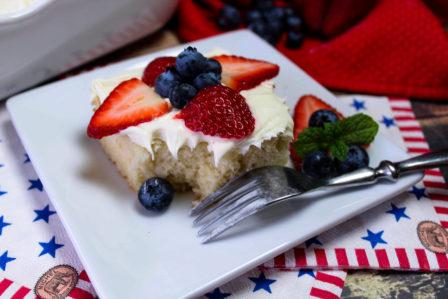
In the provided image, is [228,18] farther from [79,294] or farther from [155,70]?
[79,294]

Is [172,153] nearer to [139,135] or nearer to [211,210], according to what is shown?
[139,135]

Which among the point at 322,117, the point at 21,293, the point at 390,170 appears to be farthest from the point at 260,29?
the point at 21,293

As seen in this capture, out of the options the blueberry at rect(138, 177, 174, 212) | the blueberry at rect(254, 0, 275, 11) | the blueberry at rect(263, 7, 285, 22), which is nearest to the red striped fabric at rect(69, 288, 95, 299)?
the blueberry at rect(138, 177, 174, 212)

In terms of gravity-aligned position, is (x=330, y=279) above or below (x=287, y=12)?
below

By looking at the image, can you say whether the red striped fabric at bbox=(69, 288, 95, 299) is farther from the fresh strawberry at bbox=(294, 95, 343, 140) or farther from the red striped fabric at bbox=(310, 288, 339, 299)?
the fresh strawberry at bbox=(294, 95, 343, 140)

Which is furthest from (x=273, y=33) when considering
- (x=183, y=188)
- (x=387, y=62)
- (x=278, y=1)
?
(x=183, y=188)

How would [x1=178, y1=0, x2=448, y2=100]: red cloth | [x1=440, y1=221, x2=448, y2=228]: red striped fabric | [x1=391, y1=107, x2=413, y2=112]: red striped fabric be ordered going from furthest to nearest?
[x1=178, y1=0, x2=448, y2=100]: red cloth, [x1=391, y1=107, x2=413, y2=112]: red striped fabric, [x1=440, y1=221, x2=448, y2=228]: red striped fabric
